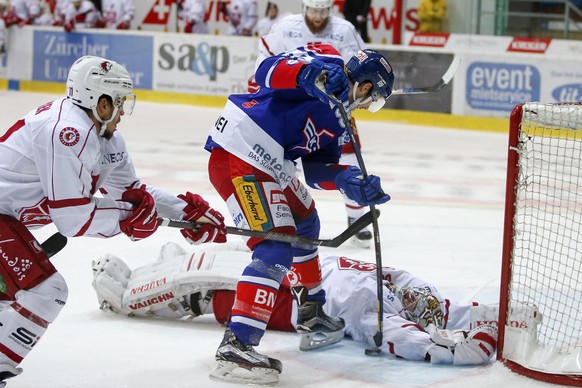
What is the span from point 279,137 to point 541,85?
7.38 metres

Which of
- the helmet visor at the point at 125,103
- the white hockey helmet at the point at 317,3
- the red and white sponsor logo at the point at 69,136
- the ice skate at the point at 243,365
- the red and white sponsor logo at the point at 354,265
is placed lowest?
the ice skate at the point at 243,365

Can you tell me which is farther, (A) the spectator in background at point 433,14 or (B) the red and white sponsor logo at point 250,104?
(A) the spectator in background at point 433,14

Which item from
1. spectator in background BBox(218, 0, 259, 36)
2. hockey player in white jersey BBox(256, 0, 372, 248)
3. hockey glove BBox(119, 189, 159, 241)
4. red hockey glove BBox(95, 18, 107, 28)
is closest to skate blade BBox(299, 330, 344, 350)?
hockey glove BBox(119, 189, 159, 241)

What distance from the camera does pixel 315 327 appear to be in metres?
3.87

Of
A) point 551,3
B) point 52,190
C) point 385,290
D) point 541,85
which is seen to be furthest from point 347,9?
point 52,190

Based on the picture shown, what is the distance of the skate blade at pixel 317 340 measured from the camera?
3873mm

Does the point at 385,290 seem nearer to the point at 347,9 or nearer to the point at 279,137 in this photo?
the point at 279,137

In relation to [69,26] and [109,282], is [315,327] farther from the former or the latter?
[69,26]

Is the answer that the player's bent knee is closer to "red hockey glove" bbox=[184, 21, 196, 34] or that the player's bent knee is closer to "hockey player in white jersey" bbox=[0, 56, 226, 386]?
"hockey player in white jersey" bbox=[0, 56, 226, 386]

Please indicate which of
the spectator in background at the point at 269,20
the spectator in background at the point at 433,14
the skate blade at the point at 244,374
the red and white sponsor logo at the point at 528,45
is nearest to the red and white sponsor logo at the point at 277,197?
the skate blade at the point at 244,374

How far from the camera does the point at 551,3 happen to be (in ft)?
40.3

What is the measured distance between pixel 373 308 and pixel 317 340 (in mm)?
239

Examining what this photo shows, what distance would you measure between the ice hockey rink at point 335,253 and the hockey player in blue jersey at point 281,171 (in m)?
0.13

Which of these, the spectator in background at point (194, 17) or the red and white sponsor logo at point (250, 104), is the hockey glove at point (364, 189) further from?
the spectator in background at point (194, 17)
